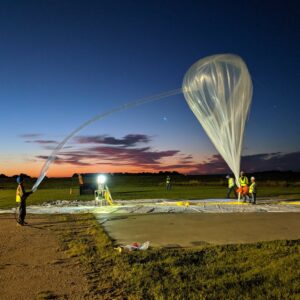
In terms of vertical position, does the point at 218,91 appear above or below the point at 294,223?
above

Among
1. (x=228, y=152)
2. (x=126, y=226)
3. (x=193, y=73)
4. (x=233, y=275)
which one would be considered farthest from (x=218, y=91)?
(x=233, y=275)

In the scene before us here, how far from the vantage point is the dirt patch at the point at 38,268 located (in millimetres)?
6348

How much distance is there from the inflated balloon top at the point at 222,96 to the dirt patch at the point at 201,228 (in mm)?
3529

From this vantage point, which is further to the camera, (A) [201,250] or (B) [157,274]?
(A) [201,250]

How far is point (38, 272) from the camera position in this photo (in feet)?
24.7

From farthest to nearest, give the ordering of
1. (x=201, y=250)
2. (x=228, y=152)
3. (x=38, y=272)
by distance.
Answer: (x=228, y=152) < (x=201, y=250) < (x=38, y=272)

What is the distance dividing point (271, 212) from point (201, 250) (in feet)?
28.4

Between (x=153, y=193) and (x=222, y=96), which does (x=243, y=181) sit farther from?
(x=153, y=193)

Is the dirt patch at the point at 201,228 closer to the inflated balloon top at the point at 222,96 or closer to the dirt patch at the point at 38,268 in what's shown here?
the dirt patch at the point at 38,268

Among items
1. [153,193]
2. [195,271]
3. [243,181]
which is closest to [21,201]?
[195,271]

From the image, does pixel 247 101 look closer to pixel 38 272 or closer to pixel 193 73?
pixel 193 73

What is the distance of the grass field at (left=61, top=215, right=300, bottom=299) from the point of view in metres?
6.10

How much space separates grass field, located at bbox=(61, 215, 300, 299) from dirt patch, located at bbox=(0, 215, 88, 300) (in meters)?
0.33

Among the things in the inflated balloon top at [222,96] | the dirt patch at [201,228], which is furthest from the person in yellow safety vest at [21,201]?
the inflated balloon top at [222,96]
